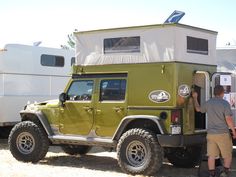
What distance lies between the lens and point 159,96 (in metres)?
8.74

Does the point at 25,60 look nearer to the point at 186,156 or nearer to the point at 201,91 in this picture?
the point at 186,156

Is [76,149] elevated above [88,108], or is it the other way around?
[88,108]

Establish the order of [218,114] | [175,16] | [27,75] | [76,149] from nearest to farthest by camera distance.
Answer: [218,114] → [175,16] → [76,149] → [27,75]

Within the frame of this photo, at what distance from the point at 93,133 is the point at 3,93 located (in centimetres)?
446

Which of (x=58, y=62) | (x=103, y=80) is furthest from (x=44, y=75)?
(x=103, y=80)

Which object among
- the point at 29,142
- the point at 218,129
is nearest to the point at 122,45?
the point at 218,129

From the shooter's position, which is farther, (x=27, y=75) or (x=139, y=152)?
(x=27, y=75)

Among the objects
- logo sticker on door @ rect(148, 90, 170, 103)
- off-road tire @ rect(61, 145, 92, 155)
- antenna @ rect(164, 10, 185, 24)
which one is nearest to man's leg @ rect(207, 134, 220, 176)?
logo sticker on door @ rect(148, 90, 170, 103)

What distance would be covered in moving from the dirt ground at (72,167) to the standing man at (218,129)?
2.78 ft

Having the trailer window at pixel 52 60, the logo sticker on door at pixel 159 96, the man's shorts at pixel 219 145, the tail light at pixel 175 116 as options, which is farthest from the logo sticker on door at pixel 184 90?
the trailer window at pixel 52 60

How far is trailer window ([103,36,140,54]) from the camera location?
917cm

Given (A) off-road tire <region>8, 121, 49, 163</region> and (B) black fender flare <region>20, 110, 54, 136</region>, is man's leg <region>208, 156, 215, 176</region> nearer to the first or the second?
(B) black fender flare <region>20, 110, 54, 136</region>

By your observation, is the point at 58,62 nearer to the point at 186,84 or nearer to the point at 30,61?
the point at 30,61

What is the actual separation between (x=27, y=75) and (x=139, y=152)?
19.0 feet
